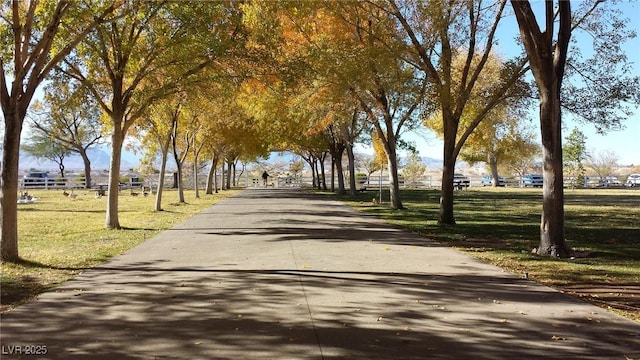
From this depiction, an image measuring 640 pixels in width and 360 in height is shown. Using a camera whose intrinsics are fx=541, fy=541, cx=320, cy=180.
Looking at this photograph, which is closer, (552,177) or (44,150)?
(552,177)

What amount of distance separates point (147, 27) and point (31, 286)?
324 inches

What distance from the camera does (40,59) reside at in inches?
389

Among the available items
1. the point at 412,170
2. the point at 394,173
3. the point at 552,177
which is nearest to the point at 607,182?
the point at 412,170

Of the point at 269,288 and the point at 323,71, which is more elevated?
the point at 323,71

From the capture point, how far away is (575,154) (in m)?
57.5

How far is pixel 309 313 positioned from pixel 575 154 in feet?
191

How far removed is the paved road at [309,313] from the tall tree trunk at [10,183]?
1.78m

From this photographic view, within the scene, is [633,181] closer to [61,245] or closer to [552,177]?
[552,177]

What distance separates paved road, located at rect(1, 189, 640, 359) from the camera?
198 inches

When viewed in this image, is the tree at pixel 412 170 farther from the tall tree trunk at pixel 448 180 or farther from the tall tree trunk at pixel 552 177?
the tall tree trunk at pixel 552 177

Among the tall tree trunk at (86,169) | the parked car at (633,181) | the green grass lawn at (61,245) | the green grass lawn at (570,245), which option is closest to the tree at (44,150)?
the tall tree trunk at (86,169)

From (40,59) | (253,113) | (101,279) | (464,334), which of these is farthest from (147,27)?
(253,113)

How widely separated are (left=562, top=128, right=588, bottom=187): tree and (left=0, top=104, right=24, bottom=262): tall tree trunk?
188 feet

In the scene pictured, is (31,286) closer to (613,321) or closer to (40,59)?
(40,59)
